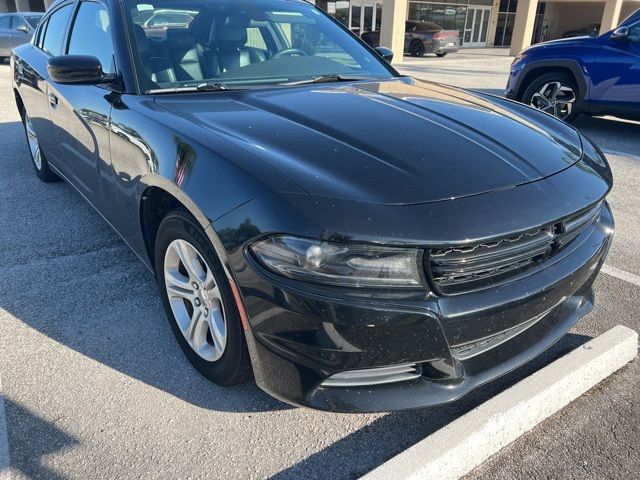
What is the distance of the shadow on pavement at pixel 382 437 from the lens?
1.88 meters

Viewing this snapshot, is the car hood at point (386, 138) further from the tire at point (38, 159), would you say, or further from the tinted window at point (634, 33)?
the tinted window at point (634, 33)

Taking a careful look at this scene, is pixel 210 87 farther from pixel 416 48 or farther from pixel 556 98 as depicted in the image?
pixel 416 48

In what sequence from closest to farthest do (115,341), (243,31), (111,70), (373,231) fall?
(373,231) → (115,341) → (111,70) → (243,31)

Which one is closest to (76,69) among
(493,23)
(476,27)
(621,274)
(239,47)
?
(239,47)

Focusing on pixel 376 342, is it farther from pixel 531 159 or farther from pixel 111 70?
pixel 111 70

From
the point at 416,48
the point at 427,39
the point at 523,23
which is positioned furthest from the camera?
the point at 523,23

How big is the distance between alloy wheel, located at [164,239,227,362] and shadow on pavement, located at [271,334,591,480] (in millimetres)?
554

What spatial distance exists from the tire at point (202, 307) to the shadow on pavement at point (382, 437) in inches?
16.7

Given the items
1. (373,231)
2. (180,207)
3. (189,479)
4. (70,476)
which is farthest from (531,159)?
(70,476)

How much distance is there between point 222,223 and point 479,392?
51.8 inches

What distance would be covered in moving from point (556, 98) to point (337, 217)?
263 inches

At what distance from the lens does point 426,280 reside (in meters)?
1.69

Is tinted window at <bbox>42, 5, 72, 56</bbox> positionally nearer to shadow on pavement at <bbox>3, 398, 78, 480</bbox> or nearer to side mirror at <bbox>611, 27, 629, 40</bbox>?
shadow on pavement at <bbox>3, 398, 78, 480</bbox>

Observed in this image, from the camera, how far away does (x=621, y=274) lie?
330cm
